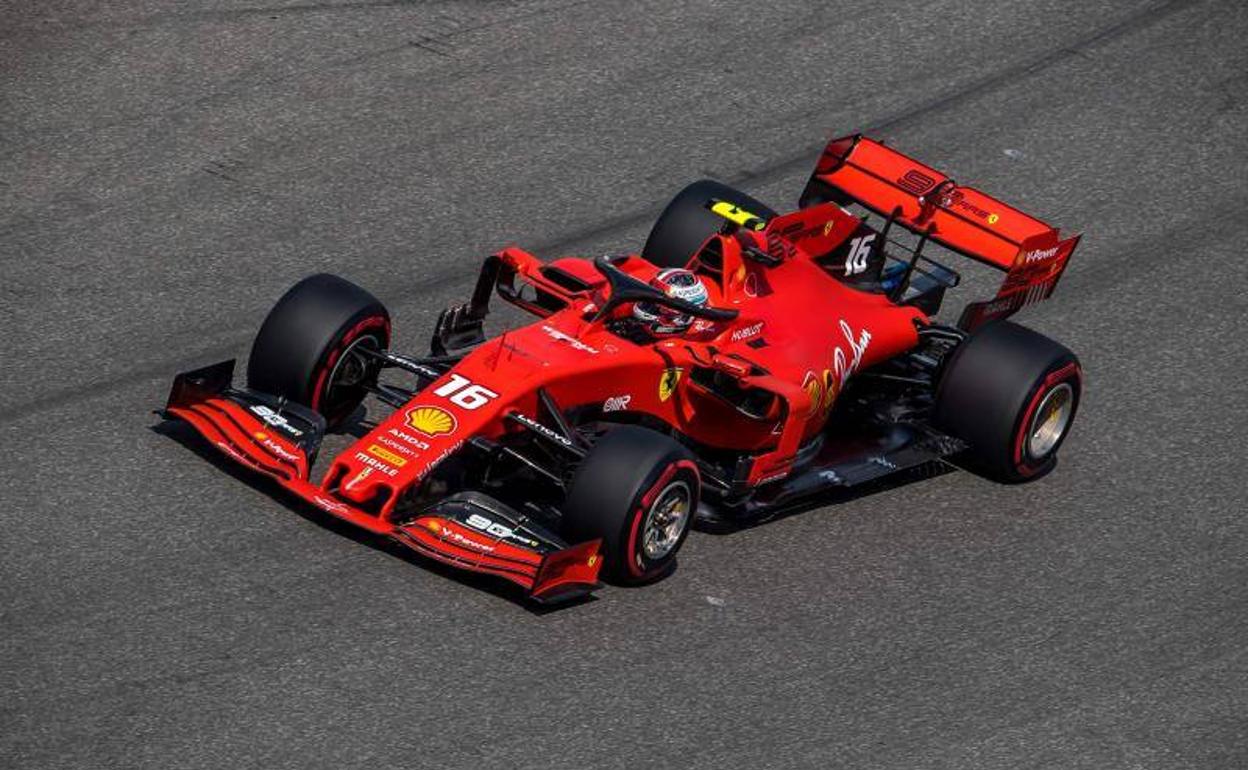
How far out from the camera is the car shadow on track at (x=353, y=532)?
34.0ft

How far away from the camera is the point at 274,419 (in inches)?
431

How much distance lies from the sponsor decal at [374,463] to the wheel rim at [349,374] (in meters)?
0.90

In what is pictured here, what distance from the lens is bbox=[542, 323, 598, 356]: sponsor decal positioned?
11023 mm

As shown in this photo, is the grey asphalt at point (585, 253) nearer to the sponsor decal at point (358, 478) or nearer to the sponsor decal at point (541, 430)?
the sponsor decal at point (358, 478)

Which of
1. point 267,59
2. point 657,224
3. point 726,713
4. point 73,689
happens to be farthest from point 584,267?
point 267,59

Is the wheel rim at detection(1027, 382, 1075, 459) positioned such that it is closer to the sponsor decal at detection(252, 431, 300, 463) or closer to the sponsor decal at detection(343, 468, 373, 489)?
the sponsor decal at detection(343, 468, 373, 489)

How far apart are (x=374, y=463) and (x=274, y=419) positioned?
79 centimetres

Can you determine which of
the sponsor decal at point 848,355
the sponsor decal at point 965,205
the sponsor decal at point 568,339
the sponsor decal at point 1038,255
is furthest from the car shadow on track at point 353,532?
the sponsor decal at point 965,205

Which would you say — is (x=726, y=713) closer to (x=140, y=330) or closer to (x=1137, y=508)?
(x=1137, y=508)

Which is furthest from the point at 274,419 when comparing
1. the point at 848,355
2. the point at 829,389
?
the point at 848,355

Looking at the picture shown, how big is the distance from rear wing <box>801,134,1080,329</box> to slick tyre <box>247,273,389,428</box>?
127 inches

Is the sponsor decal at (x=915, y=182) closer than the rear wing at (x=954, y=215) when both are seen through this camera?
No

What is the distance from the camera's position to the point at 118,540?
34.8 feet

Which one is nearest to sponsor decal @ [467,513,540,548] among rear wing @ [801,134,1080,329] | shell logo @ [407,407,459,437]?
shell logo @ [407,407,459,437]
